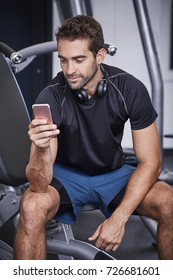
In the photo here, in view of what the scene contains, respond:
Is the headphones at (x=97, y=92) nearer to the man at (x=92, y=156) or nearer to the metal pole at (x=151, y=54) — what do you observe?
the man at (x=92, y=156)

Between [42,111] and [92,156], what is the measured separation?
14.3 inches

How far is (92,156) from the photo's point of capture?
1.33 meters

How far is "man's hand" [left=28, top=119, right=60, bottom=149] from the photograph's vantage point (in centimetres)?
103

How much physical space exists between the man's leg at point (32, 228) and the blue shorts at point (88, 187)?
12 centimetres

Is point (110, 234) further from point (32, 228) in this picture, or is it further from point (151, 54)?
point (151, 54)

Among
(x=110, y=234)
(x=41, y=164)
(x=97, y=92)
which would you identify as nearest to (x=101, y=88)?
(x=97, y=92)

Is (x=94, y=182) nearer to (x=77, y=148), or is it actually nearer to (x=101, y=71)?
(x=77, y=148)

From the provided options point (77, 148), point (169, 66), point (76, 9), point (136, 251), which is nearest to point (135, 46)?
point (169, 66)

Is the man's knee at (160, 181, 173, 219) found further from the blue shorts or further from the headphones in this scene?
the headphones

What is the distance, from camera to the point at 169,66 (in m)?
1.79

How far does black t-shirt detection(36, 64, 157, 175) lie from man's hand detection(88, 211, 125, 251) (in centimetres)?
20

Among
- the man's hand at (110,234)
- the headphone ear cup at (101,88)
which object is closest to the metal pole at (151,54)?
the headphone ear cup at (101,88)

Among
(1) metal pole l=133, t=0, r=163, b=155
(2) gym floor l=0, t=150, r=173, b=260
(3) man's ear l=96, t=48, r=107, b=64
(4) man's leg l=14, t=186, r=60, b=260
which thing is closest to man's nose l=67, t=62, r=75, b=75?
(3) man's ear l=96, t=48, r=107, b=64
